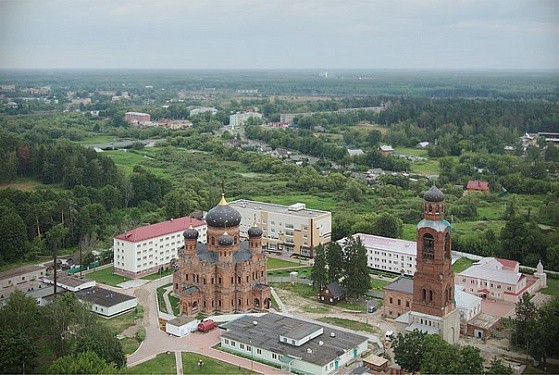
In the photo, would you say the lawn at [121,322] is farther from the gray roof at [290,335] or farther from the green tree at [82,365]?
the green tree at [82,365]

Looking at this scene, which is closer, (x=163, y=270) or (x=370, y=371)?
(x=370, y=371)

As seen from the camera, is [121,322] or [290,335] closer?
[290,335]

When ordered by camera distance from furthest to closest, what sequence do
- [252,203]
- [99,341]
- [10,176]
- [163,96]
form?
[163,96], [10,176], [252,203], [99,341]

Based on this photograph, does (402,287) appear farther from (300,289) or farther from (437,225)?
(300,289)

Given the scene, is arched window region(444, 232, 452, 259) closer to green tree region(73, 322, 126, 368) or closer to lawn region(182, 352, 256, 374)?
lawn region(182, 352, 256, 374)

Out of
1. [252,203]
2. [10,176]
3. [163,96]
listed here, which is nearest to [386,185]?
[252,203]

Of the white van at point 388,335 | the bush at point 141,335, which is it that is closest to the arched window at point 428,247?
the white van at point 388,335

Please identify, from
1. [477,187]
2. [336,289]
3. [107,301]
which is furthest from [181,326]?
[477,187]

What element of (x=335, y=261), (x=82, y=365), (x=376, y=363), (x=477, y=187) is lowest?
(x=376, y=363)

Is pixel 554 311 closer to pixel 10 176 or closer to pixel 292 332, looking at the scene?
pixel 292 332
